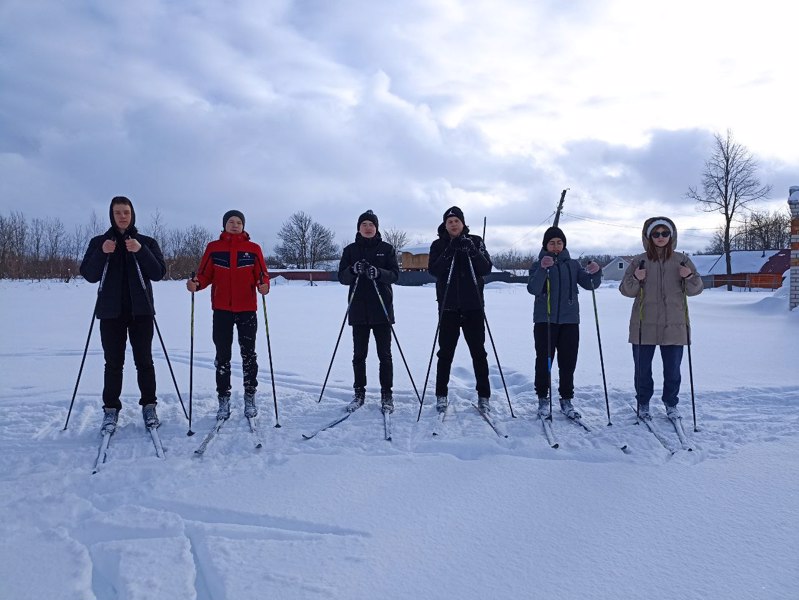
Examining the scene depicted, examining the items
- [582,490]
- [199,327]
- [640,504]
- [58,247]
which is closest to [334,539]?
[582,490]

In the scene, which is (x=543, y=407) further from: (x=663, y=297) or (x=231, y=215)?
(x=231, y=215)

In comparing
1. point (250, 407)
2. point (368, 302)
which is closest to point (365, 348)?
point (368, 302)

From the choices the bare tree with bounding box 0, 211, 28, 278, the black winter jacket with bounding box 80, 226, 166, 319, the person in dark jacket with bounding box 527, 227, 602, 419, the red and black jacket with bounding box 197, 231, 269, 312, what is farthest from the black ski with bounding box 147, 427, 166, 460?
the bare tree with bounding box 0, 211, 28, 278

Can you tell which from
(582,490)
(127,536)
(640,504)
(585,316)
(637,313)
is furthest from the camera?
(585,316)

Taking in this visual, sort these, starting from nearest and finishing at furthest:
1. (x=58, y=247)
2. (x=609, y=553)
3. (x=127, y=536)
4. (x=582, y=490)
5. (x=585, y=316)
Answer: (x=609, y=553), (x=127, y=536), (x=582, y=490), (x=585, y=316), (x=58, y=247)

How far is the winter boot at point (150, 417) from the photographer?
3711 mm

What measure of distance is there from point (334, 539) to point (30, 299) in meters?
19.1

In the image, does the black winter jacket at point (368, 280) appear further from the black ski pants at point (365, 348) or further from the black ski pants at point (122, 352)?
the black ski pants at point (122, 352)

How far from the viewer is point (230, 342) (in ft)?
13.4

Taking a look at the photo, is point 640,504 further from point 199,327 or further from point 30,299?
point 30,299

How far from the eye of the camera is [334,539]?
2303 millimetres

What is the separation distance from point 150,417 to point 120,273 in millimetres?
1145

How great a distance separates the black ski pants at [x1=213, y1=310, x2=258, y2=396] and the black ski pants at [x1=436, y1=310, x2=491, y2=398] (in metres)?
1.62

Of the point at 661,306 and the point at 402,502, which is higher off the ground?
the point at 661,306
